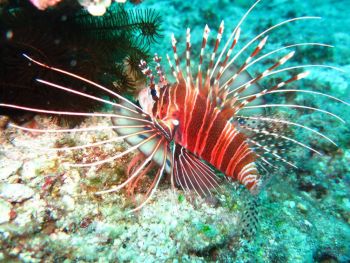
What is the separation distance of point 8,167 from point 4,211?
0.47 metres

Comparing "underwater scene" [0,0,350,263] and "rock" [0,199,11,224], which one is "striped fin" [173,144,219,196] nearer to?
"underwater scene" [0,0,350,263]

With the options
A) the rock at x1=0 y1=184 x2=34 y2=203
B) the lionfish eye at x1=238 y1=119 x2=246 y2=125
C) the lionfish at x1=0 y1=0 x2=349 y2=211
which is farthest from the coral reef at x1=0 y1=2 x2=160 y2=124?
the lionfish eye at x1=238 y1=119 x2=246 y2=125

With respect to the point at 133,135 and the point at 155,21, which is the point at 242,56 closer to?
the point at 155,21

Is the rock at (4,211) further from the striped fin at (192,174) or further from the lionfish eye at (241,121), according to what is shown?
the lionfish eye at (241,121)

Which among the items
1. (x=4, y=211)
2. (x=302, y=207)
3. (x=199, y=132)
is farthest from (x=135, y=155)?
(x=302, y=207)

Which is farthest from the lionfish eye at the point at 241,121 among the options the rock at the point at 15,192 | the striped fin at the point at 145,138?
the rock at the point at 15,192

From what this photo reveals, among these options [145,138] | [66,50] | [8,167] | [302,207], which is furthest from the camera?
[302,207]

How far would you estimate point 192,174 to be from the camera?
10.2 feet

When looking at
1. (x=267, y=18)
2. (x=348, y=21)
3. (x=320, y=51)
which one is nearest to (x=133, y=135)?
(x=320, y=51)

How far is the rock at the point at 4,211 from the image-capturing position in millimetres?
2406

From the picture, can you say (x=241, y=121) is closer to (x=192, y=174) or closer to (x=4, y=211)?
(x=192, y=174)

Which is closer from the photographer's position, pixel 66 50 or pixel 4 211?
pixel 4 211

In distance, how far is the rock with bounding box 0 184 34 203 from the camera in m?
2.53

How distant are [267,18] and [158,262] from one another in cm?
773
